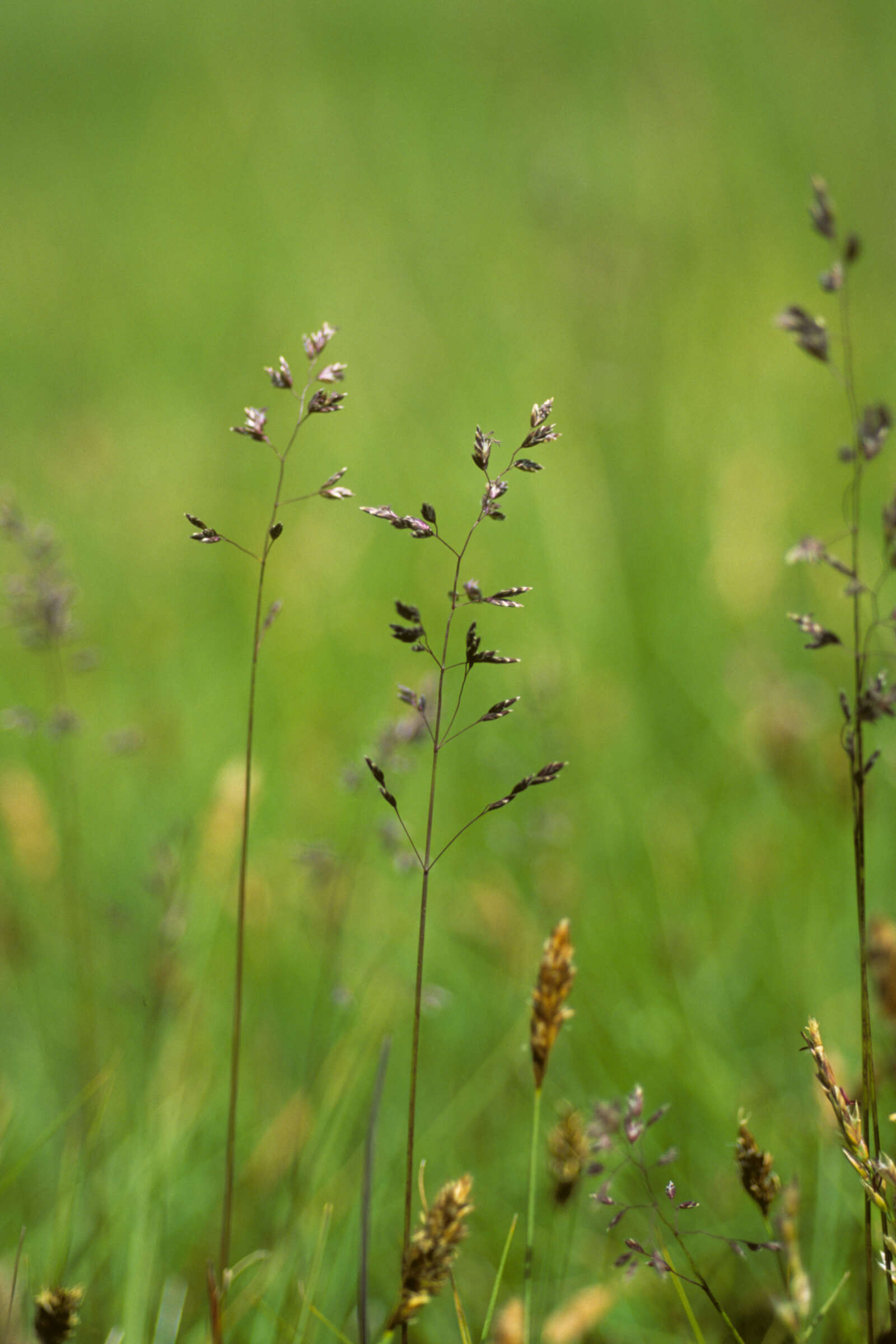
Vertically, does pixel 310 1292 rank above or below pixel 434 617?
below

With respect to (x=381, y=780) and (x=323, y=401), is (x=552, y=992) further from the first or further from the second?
(x=323, y=401)

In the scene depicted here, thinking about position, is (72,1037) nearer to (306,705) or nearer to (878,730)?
(306,705)

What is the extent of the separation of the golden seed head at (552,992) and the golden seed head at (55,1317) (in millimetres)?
424

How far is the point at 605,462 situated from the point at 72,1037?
2799 millimetres

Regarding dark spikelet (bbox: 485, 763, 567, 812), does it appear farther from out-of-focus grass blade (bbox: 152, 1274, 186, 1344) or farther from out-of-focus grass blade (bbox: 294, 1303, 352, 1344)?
out-of-focus grass blade (bbox: 152, 1274, 186, 1344)

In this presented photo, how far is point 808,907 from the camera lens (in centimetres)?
197

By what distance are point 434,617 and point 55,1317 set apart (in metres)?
2.62

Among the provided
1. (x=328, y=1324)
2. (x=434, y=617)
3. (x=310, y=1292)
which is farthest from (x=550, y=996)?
(x=434, y=617)

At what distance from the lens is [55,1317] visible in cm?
74

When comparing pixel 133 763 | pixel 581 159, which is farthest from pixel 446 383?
pixel 133 763

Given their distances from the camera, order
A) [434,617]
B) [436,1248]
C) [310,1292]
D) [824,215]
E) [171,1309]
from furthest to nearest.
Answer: [434,617] → [171,1309] → [310,1292] → [824,215] → [436,1248]

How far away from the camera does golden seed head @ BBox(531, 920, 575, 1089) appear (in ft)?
2.68

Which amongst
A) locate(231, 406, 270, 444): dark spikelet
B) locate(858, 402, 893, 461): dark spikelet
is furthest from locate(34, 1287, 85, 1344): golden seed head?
locate(858, 402, 893, 461): dark spikelet

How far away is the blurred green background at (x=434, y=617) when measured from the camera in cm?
140
